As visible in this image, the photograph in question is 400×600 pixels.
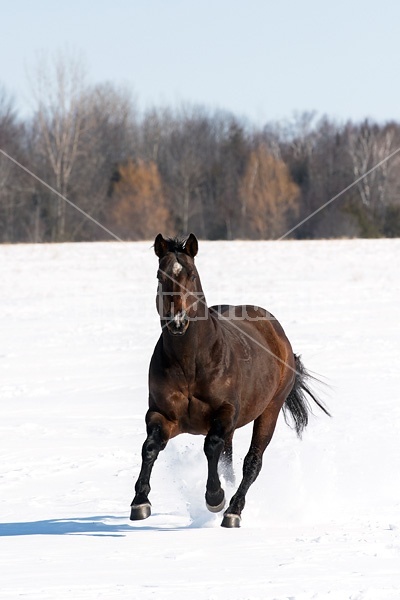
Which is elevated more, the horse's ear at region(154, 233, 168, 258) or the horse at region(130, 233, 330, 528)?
the horse's ear at region(154, 233, 168, 258)

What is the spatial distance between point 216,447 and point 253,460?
89 cm

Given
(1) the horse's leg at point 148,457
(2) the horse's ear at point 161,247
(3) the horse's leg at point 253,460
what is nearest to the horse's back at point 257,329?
(3) the horse's leg at point 253,460

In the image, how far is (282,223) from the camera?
53.7 meters

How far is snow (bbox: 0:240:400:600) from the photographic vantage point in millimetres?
4273

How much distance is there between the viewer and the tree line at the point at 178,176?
48.2 meters

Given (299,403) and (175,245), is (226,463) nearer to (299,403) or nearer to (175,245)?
(299,403)

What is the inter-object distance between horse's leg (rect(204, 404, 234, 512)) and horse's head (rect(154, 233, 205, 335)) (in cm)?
59

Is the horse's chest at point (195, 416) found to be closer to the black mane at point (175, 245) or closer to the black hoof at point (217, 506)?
the black hoof at point (217, 506)

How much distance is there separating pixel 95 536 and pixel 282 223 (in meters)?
48.9

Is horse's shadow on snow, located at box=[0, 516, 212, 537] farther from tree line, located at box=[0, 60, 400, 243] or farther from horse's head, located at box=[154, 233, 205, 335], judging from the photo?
tree line, located at box=[0, 60, 400, 243]

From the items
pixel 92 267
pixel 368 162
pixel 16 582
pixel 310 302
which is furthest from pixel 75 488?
pixel 368 162

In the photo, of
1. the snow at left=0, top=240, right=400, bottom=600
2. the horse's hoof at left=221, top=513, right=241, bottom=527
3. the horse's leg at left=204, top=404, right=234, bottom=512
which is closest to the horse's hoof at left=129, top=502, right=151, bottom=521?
the snow at left=0, top=240, right=400, bottom=600

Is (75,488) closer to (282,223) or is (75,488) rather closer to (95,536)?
(95,536)

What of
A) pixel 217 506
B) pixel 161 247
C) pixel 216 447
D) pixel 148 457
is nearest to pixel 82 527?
pixel 148 457
